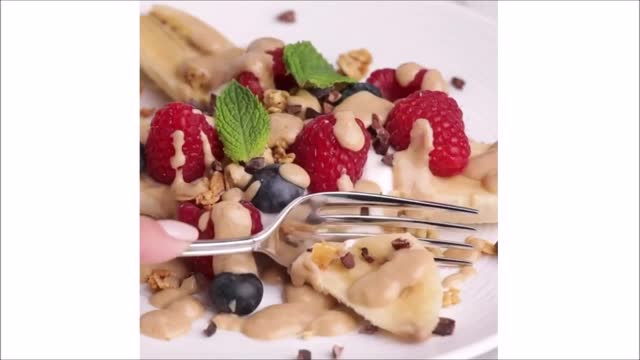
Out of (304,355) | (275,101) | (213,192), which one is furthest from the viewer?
(275,101)

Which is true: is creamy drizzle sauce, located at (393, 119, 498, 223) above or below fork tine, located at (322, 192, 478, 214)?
above

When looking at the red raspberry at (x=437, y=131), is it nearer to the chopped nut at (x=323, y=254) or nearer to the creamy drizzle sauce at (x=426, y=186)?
the creamy drizzle sauce at (x=426, y=186)

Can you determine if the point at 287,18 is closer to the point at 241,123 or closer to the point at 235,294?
the point at 241,123

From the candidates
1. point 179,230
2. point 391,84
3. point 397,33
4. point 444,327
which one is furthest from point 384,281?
point 397,33

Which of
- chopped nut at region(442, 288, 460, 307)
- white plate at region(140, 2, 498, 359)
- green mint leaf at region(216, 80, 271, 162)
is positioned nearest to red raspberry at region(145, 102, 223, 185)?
green mint leaf at region(216, 80, 271, 162)

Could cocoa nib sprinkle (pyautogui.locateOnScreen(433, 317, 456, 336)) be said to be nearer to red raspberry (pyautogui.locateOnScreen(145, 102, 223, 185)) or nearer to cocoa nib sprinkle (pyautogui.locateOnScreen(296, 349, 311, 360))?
cocoa nib sprinkle (pyautogui.locateOnScreen(296, 349, 311, 360))

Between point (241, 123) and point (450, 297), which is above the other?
point (241, 123)
